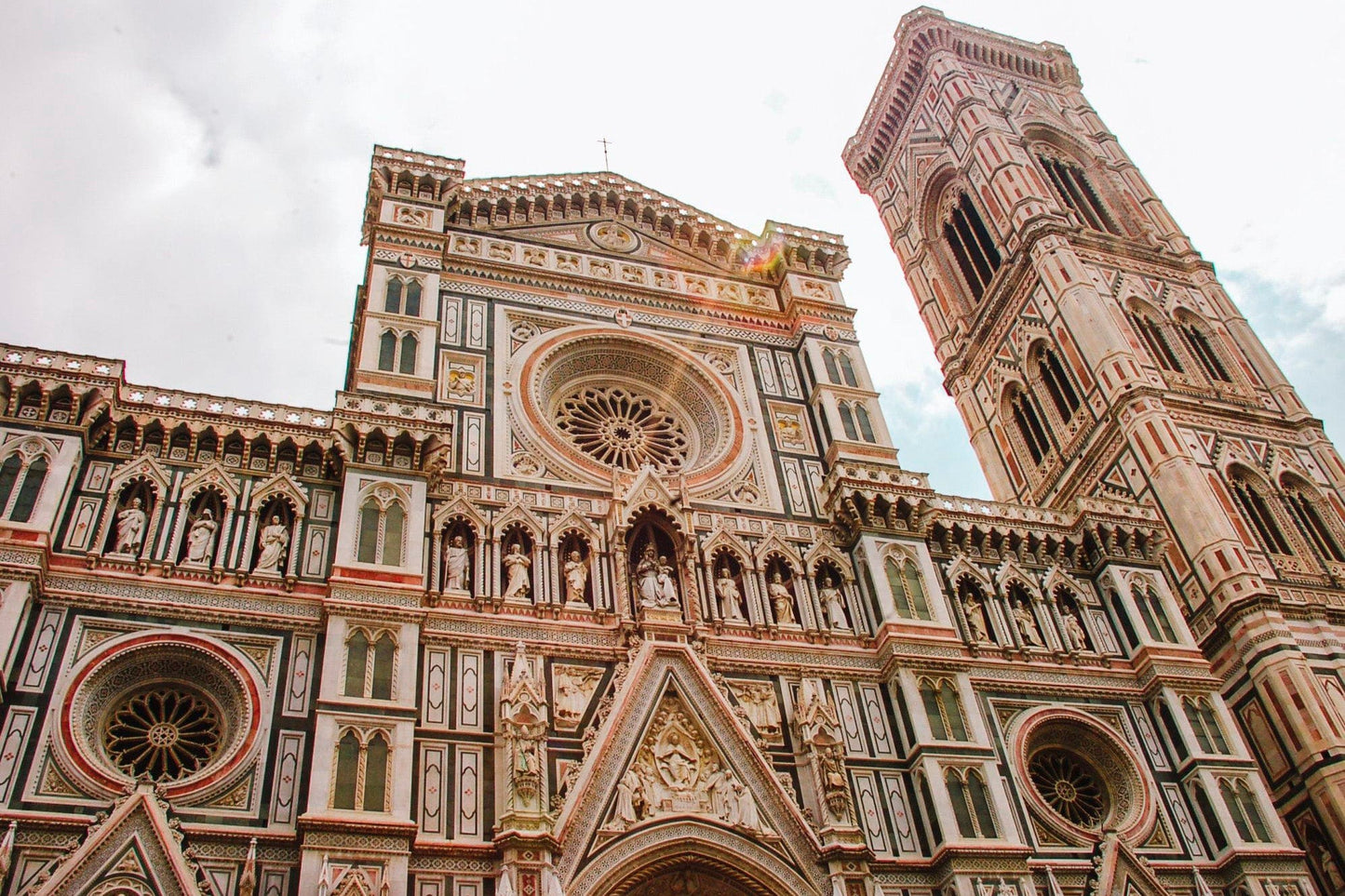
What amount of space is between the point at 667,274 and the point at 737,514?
5798mm

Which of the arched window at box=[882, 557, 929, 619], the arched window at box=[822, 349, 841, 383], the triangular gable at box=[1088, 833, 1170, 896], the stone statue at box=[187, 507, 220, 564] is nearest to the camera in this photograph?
the stone statue at box=[187, 507, 220, 564]

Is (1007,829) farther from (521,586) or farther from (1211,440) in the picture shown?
(1211,440)

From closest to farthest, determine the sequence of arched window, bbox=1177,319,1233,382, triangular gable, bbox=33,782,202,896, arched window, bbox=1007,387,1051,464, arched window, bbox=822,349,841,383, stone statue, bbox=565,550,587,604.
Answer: triangular gable, bbox=33,782,202,896, stone statue, bbox=565,550,587,604, arched window, bbox=822,349,841,383, arched window, bbox=1177,319,1233,382, arched window, bbox=1007,387,1051,464

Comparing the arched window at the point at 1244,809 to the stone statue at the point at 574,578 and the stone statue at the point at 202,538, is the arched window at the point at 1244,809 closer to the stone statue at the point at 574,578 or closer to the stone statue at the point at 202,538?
the stone statue at the point at 574,578

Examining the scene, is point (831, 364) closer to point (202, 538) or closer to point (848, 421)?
point (848, 421)

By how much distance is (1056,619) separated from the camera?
60.3ft

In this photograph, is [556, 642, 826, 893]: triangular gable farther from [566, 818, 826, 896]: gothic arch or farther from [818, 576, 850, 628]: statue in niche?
[818, 576, 850, 628]: statue in niche

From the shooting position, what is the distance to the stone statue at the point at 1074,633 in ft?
59.6

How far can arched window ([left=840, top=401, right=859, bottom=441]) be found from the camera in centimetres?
1962

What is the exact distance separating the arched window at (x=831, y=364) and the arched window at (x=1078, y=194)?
39.2 ft

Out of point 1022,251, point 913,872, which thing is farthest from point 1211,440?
point 913,872

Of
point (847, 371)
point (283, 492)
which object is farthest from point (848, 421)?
point (283, 492)

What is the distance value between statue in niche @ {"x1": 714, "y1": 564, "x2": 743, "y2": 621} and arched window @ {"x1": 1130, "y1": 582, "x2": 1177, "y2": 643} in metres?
6.64

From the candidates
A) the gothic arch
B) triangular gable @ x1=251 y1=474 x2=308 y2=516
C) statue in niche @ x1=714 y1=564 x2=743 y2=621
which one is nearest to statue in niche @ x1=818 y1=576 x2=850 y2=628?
statue in niche @ x1=714 y1=564 x2=743 y2=621
